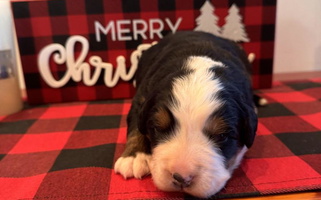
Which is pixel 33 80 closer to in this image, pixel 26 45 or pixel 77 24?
pixel 26 45

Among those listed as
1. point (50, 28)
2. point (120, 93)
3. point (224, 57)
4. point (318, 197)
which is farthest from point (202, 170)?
point (50, 28)

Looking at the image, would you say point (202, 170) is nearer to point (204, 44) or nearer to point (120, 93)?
point (204, 44)

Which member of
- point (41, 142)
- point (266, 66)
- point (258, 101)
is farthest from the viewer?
point (266, 66)

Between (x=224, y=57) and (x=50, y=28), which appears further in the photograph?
(x=50, y=28)

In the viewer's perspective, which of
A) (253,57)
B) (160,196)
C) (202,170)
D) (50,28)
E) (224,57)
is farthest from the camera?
(253,57)

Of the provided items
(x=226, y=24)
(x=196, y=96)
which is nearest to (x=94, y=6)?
(x=226, y=24)

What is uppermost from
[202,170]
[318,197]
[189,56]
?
[189,56]

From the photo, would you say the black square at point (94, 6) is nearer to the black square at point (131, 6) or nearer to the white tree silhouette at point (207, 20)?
the black square at point (131, 6)
